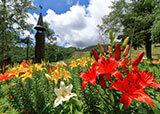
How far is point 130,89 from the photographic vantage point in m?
0.59

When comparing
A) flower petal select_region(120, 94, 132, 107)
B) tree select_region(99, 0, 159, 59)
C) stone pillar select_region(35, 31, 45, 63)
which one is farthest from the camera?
tree select_region(99, 0, 159, 59)

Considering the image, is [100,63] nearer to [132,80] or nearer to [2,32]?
[132,80]

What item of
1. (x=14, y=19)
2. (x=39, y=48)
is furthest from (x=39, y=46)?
(x=14, y=19)

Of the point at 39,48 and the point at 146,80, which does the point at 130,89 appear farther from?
the point at 39,48

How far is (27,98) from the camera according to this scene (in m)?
1.33

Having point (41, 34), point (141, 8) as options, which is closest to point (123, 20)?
point (141, 8)

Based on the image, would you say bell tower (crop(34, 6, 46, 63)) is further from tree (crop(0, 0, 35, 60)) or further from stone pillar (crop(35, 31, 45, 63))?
tree (crop(0, 0, 35, 60))

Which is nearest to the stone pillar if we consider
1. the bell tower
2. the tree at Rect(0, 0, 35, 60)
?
the bell tower

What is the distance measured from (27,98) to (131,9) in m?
15.5

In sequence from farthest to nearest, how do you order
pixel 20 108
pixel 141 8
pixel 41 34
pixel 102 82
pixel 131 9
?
pixel 141 8 → pixel 131 9 → pixel 41 34 → pixel 20 108 → pixel 102 82

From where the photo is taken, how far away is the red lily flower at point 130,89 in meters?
0.53

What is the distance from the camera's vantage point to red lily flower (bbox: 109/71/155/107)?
526 millimetres

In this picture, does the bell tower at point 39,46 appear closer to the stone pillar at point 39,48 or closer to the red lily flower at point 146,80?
the stone pillar at point 39,48

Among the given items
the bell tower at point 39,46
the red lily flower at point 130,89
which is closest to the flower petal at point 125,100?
the red lily flower at point 130,89
